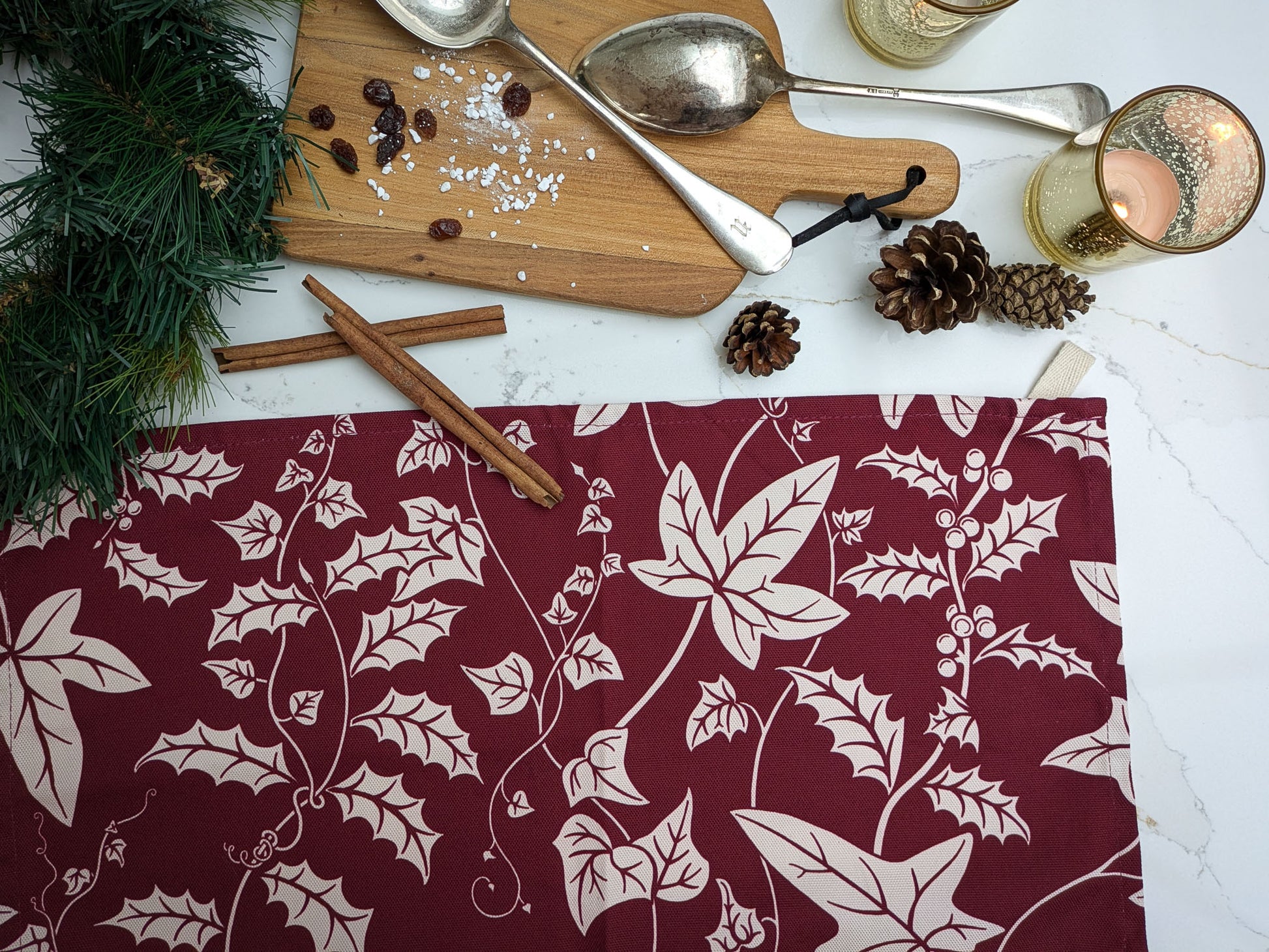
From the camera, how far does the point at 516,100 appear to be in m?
0.78

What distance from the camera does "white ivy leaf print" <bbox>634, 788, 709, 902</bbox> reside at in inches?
28.8

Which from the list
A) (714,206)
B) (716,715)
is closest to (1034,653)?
(716,715)

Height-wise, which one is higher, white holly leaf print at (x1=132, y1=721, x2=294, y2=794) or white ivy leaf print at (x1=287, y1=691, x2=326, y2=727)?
white ivy leaf print at (x1=287, y1=691, x2=326, y2=727)

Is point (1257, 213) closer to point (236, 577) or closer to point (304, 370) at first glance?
point (304, 370)

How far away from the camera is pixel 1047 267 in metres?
0.77

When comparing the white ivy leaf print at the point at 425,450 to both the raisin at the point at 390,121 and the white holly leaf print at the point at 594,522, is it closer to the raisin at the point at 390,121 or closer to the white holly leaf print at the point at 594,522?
the white holly leaf print at the point at 594,522

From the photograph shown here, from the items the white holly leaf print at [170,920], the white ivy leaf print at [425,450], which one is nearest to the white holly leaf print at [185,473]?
the white ivy leaf print at [425,450]

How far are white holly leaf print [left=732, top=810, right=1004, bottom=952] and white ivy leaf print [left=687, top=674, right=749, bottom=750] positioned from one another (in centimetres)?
8

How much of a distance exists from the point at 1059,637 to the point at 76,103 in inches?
39.1

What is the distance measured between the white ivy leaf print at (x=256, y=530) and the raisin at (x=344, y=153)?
0.33 metres

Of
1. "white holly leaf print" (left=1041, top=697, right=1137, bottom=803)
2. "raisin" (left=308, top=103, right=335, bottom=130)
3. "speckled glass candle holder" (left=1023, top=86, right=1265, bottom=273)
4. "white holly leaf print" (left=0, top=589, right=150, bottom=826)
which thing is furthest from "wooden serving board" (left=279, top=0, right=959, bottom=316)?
"white holly leaf print" (left=1041, top=697, right=1137, bottom=803)

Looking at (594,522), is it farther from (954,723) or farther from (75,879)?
(75,879)

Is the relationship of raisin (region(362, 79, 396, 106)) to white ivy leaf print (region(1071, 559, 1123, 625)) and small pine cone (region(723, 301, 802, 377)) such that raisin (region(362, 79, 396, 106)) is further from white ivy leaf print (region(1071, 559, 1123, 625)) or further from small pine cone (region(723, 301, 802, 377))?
white ivy leaf print (region(1071, 559, 1123, 625))

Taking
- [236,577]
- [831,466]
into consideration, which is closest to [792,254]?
Answer: [831,466]
